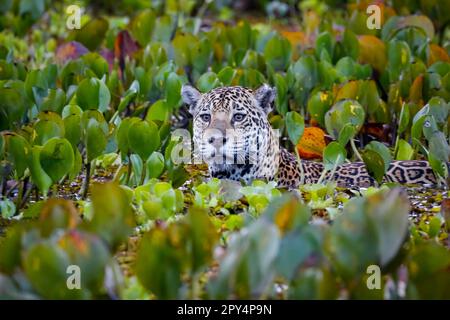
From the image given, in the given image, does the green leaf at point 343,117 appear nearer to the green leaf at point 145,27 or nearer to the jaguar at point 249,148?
the jaguar at point 249,148

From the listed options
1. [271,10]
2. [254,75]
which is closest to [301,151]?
[254,75]

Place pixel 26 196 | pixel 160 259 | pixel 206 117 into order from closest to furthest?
1. pixel 160 259
2. pixel 26 196
3. pixel 206 117

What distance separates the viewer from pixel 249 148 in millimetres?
8008

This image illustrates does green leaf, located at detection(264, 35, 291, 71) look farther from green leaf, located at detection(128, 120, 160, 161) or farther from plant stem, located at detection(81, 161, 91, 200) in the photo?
plant stem, located at detection(81, 161, 91, 200)

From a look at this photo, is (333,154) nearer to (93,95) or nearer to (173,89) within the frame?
(173,89)

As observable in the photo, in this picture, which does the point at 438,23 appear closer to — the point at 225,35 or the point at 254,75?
the point at 225,35

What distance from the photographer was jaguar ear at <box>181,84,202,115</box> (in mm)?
8430

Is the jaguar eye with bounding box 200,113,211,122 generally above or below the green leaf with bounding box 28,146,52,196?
above

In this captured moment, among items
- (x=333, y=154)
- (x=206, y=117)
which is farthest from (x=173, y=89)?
(x=333, y=154)

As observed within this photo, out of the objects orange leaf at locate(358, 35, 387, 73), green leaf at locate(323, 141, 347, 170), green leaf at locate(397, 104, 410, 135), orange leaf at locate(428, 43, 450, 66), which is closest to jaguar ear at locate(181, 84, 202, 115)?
green leaf at locate(323, 141, 347, 170)

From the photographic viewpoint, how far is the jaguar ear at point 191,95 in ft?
27.7

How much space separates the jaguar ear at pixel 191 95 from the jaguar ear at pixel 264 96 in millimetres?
437

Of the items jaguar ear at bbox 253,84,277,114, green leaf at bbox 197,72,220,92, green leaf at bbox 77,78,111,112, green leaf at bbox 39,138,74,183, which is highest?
green leaf at bbox 197,72,220,92

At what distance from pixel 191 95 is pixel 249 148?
72 centimetres
